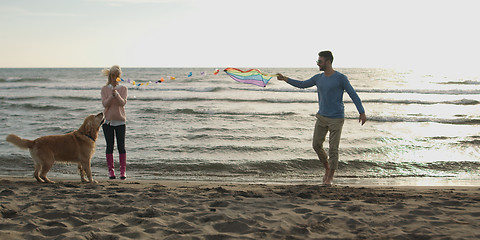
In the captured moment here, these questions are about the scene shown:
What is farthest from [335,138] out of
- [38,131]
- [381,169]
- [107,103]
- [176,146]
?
[38,131]

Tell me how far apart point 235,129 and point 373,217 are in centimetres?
859

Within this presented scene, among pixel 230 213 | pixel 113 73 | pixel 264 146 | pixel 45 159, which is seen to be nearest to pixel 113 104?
pixel 113 73

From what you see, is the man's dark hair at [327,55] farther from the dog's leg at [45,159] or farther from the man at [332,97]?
the dog's leg at [45,159]

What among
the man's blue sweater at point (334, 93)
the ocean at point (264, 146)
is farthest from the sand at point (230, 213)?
the ocean at point (264, 146)

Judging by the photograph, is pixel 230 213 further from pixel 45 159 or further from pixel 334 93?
pixel 45 159

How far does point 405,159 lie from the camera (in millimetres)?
8938

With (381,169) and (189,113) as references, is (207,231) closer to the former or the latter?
(381,169)

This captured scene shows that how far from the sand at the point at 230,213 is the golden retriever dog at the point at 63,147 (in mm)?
365

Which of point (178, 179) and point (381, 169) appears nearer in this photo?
point (178, 179)

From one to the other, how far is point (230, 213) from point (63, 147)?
308 centimetres

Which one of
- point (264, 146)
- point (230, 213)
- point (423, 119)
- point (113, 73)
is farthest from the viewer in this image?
point (423, 119)

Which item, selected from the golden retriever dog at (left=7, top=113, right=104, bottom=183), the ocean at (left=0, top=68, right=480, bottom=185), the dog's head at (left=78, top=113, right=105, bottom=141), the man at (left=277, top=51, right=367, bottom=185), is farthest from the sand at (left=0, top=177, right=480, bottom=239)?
the ocean at (left=0, top=68, right=480, bottom=185)

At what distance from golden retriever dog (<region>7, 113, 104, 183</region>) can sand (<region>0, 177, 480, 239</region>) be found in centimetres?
36

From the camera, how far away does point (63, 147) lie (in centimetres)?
600
